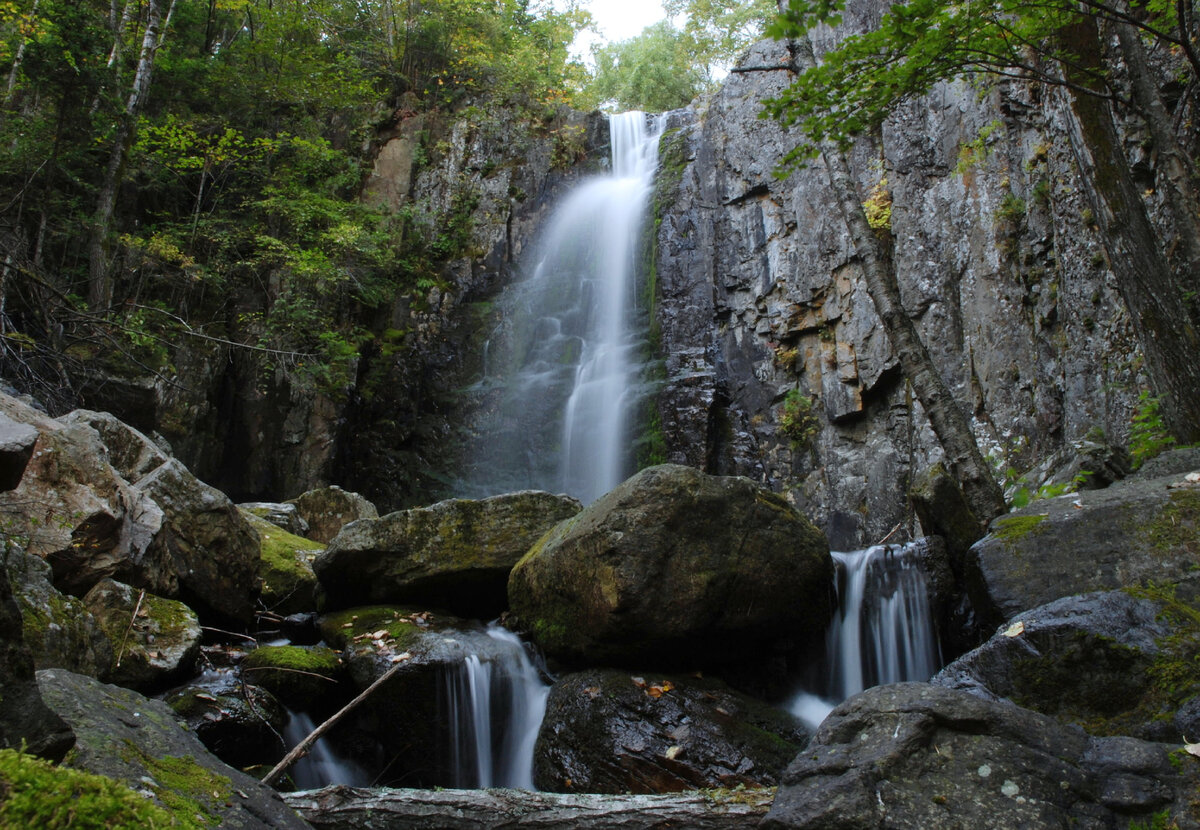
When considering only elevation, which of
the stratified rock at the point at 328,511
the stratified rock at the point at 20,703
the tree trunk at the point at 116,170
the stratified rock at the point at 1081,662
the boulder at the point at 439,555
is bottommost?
the stratified rock at the point at 328,511

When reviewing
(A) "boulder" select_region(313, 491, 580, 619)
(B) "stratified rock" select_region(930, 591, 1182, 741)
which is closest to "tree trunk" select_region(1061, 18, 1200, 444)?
(B) "stratified rock" select_region(930, 591, 1182, 741)

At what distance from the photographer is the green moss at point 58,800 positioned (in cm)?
108

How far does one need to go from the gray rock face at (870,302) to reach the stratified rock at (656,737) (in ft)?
15.9

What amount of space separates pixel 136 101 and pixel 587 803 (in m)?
12.9

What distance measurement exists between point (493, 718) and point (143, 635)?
2587mm

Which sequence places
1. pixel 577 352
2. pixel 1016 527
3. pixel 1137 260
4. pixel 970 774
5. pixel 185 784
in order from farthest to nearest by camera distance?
1. pixel 577 352
2. pixel 1137 260
3. pixel 1016 527
4. pixel 970 774
5. pixel 185 784

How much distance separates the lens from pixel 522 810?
3164 mm

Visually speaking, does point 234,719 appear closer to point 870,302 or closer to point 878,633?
point 878,633

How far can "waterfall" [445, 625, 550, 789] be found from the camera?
17.7 feet

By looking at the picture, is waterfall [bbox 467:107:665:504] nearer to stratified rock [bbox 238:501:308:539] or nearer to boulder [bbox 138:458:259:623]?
stratified rock [bbox 238:501:308:539]

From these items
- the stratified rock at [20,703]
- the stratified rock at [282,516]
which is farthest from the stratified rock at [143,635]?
the stratified rock at [282,516]

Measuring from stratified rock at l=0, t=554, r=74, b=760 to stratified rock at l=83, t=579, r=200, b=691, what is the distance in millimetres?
3228

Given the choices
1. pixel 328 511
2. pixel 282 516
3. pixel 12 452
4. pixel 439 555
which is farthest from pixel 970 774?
pixel 328 511

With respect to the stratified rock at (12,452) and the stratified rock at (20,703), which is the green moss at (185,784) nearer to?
the stratified rock at (20,703)
